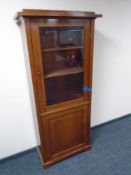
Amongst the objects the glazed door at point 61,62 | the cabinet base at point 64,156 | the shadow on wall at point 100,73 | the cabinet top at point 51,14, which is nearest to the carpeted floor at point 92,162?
the cabinet base at point 64,156

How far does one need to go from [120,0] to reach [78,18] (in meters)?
0.99

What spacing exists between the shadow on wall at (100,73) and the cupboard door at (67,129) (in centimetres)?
54

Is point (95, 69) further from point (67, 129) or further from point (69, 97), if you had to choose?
point (67, 129)

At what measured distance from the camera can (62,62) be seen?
166cm

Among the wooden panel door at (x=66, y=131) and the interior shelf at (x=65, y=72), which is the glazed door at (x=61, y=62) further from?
the wooden panel door at (x=66, y=131)

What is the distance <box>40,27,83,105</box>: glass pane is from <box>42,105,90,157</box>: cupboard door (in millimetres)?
177

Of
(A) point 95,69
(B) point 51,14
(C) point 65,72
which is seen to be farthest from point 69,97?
(B) point 51,14

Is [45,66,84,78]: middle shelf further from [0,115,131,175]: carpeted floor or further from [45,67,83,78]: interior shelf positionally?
[0,115,131,175]: carpeted floor

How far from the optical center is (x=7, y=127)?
179cm

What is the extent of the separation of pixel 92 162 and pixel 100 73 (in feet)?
4.05

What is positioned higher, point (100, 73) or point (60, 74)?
point (60, 74)

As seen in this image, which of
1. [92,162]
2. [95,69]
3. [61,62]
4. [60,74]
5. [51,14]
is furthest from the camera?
[95,69]

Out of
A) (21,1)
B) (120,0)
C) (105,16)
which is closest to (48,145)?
(21,1)

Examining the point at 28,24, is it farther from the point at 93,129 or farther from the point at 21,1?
the point at 93,129
